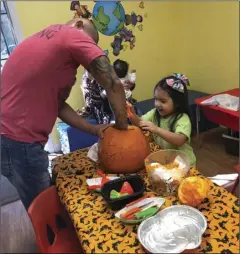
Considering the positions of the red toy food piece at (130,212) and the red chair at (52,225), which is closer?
the red toy food piece at (130,212)

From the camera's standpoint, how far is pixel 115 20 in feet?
8.41

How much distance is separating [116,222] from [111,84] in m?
0.44

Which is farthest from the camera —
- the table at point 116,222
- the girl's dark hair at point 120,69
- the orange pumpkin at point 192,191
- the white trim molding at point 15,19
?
the girl's dark hair at point 120,69

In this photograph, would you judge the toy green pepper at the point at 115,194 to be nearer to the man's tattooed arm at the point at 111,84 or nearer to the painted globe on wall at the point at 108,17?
the man's tattooed arm at the point at 111,84

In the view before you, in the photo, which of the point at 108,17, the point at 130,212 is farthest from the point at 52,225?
the point at 108,17

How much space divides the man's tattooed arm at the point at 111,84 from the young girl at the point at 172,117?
160 millimetres

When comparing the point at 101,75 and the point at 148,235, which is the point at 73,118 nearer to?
the point at 101,75

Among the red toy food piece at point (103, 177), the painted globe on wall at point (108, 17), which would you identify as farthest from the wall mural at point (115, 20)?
the red toy food piece at point (103, 177)

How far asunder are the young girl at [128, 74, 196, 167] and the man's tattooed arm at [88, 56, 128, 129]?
0.52 ft

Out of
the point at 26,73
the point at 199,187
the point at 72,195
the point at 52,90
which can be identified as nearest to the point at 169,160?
the point at 199,187

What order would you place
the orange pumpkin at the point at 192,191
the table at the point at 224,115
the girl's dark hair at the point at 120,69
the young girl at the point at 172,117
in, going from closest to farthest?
the orange pumpkin at the point at 192,191, the young girl at the point at 172,117, the table at the point at 224,115, the girl's dark hair at the point at 120,69

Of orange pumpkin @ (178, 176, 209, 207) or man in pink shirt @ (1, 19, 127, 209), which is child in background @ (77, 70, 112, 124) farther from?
orange pumpkin @ (178, 176, 209, 207)

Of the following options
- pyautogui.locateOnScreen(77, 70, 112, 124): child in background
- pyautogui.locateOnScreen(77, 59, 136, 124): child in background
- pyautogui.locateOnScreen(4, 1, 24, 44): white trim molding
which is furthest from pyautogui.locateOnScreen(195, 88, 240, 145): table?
pyautogui.locateOnScreen(4, 1, 24, 44): white trim molding

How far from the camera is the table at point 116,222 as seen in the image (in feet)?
2.21
